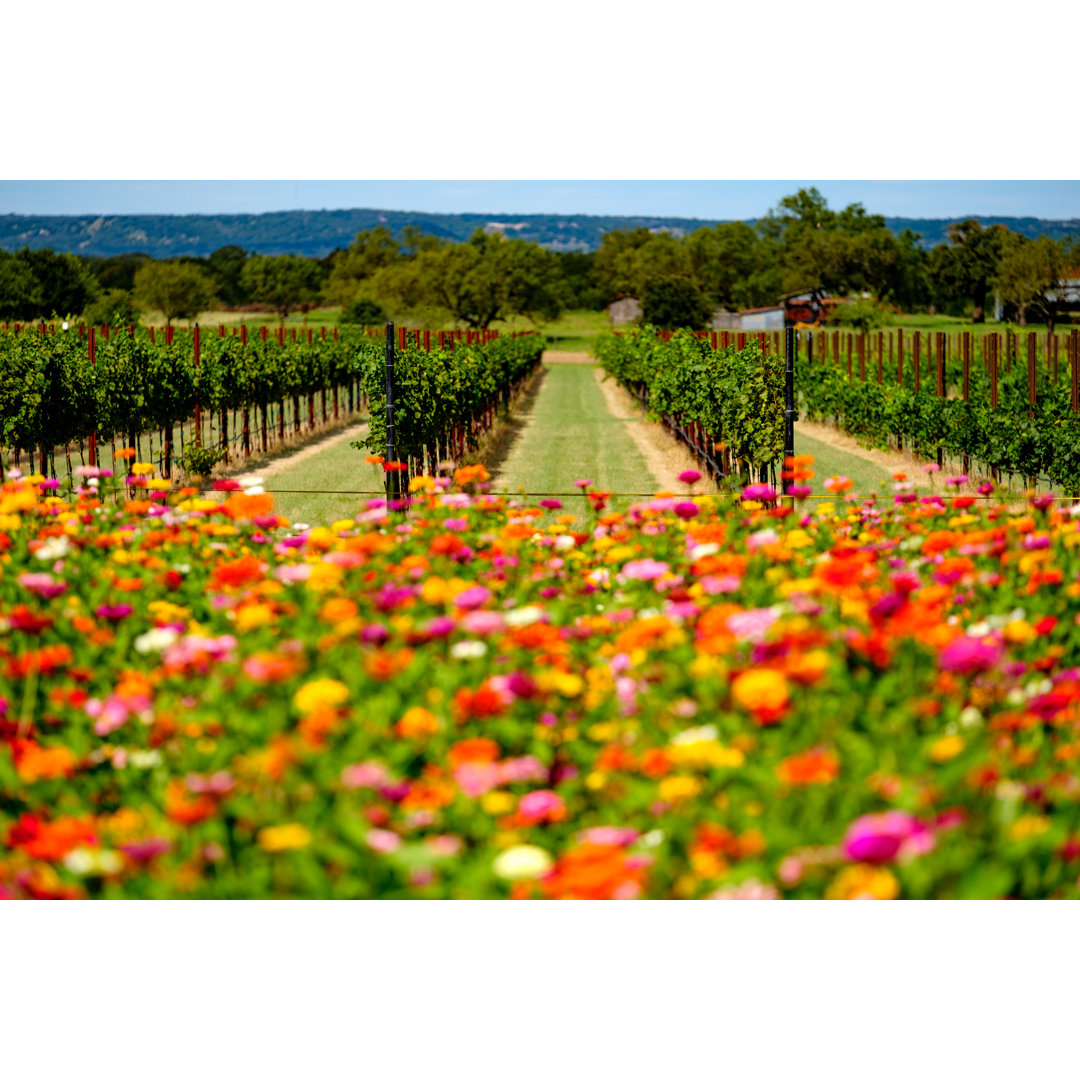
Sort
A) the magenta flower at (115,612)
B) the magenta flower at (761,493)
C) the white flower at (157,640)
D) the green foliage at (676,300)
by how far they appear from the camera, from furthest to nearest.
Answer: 1. the green foliage at (676,300)
2. the magenta flower at (761,493)
3. the magenta flower at (115,612)
4. the white flower at (157,640)

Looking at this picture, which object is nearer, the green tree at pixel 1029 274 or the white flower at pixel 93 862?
the white flower at pixel 93 862

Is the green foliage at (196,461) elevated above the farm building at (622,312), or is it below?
below

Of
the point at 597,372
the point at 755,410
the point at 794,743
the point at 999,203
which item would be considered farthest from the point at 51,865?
the point at 597,372

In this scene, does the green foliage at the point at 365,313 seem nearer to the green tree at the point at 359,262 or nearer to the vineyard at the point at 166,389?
the vineyard at the point at 166,389

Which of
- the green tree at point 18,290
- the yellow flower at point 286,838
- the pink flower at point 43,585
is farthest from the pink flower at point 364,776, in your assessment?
the green tree at point 18,290

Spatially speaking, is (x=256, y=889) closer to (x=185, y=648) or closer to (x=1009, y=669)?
(x=185, y=648)

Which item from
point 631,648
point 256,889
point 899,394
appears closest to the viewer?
point 256,889

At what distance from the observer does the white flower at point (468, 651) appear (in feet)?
7.40

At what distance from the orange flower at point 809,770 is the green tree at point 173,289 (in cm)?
681

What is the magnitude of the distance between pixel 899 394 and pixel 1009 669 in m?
12.1

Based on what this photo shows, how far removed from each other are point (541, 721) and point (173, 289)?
746 centimetres

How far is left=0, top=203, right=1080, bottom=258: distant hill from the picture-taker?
220 inches

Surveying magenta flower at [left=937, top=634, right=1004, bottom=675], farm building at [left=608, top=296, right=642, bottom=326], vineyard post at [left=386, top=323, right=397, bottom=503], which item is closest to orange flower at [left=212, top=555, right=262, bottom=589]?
magenta flower at [left=937, top=634, right=1004, bottom=675]

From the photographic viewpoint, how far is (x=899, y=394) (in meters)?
13.7
